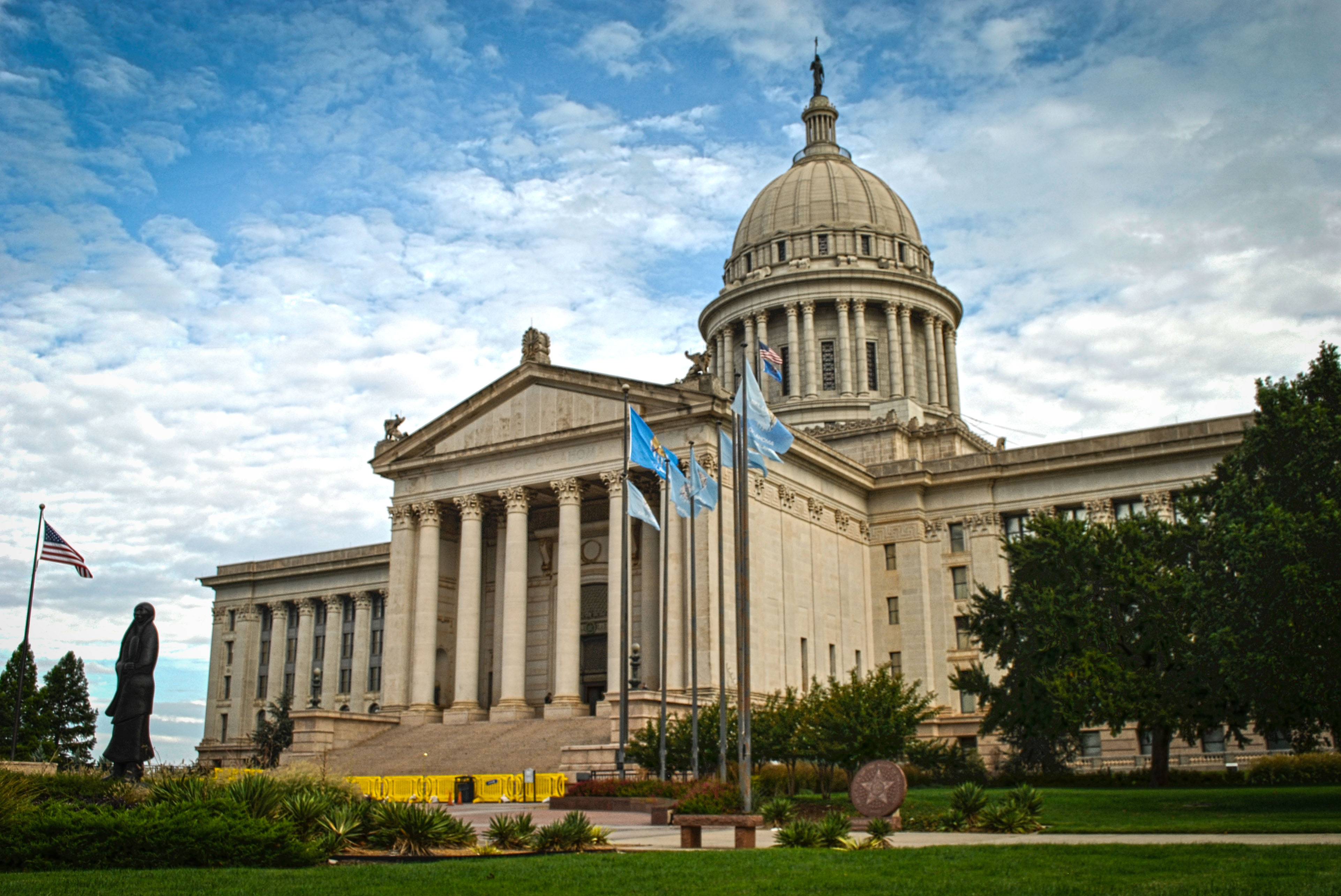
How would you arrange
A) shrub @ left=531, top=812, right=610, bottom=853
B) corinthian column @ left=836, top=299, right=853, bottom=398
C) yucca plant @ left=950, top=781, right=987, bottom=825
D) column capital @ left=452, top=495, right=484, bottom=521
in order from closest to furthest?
1. shrub @ left=531, top=812, right=610, bottom=853
2. yucca plant @ left=950, top=781, right=987, bottom=825
3. column capital @ left=452, top=495, right=484, bottom=521
4. corinthian column @ left=836, top=299, right=853, bottom=398

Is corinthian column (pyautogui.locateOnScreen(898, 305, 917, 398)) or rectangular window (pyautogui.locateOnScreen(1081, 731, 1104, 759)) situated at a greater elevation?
corinthian column (pyautogui.locateOnScreen(898, 305, 917, 398))

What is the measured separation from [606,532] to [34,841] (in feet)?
132

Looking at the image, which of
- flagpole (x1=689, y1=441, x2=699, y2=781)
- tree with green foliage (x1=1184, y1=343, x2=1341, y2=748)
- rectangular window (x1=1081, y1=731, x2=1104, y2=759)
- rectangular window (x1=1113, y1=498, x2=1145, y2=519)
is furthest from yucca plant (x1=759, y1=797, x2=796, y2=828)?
rectangular window (x1=1113, y1=498, x2=1145, y2=519)

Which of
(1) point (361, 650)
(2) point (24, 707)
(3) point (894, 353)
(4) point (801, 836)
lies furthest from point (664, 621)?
(2) point (24, 707)

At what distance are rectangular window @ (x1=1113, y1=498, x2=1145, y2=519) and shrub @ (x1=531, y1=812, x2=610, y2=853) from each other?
1691 inches

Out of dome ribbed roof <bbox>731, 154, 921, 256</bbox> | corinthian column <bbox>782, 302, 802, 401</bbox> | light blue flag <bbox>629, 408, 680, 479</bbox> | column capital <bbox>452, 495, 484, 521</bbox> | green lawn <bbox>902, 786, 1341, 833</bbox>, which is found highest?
dome ribbed roof <bbox>731, 154, 921, 256</bbox>

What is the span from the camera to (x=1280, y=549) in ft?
89.1

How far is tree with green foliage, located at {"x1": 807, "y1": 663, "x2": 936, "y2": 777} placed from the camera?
34906 mm

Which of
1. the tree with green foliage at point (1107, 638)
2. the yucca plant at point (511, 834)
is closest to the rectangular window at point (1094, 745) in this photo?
the tree with green foliage at point (1107, 638)

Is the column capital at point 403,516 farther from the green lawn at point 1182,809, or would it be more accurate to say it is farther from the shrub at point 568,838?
the shrub at point 568,838

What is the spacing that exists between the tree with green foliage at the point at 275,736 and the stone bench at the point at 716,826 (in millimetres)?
40683

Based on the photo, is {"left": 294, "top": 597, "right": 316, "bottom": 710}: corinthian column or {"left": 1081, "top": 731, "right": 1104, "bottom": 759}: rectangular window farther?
{"left": 294, "top": 597, "right": 316, "bottom": 710}: corinthian column

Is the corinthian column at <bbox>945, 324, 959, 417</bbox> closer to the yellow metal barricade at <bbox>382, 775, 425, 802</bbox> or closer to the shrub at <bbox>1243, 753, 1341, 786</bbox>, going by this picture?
the shrub at <bbox>1243, 753, 1341, 786</bbox>

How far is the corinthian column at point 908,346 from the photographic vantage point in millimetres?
75438
